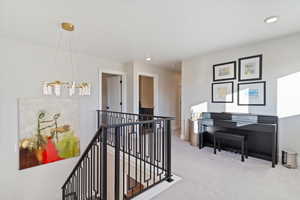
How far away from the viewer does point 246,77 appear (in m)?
3.23

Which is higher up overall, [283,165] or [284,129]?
[284,129]

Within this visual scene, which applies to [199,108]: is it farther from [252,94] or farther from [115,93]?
[115,93]

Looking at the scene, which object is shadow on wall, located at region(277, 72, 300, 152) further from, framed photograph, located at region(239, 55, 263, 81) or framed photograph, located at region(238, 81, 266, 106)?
framed photograph, located at region(239, 55, 263, 81)

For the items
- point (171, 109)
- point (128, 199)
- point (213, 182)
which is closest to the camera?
point (128, 199)

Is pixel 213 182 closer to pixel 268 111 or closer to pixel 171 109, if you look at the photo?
pixel 268 111

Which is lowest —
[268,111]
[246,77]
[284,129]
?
[284,129]

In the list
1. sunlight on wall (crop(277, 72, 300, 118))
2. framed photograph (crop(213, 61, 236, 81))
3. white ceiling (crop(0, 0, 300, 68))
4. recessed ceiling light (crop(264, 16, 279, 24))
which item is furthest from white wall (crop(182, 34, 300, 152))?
recessed ceiling light (crop(264, 16, 279, 24))

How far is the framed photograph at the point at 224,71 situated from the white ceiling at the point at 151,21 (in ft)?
1.61

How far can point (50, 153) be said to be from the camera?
3.34 meters

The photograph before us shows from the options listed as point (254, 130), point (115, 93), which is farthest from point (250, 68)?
point (115, 93)

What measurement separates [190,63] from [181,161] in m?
2.85

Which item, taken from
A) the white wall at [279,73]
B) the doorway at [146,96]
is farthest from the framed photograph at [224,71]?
the doorway at [146,96]

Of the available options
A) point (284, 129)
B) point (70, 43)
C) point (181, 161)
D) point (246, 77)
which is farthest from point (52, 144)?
point (284, 129)

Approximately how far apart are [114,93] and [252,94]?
407 centimetres
